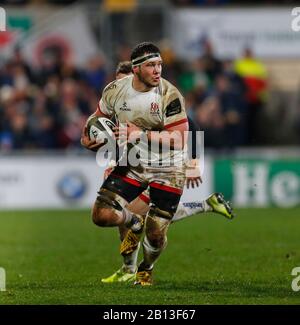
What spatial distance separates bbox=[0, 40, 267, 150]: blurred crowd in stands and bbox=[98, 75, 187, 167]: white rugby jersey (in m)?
11.6

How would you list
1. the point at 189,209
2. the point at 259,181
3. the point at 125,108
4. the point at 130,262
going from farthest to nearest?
the point at 259,181, the point at 189,209, the point at 130,262, the point at 125,108

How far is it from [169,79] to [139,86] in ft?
41.2

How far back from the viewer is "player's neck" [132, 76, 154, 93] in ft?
35.8

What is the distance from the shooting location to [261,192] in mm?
22438

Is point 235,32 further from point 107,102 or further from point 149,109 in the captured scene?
point 149,109

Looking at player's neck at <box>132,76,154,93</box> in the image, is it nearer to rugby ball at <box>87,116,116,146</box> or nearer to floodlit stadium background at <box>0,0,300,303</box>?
rugby ball at <box>87,116,116,146</box>

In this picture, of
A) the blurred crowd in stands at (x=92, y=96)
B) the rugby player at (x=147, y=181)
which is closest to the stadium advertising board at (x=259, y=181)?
the blurred crowd in stands at (x=92, y=96)

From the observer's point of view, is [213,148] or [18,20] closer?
[213,148]

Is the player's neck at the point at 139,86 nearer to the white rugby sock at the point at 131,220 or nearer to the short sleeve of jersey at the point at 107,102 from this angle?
the short sleeve of jersey at the point at 107,102

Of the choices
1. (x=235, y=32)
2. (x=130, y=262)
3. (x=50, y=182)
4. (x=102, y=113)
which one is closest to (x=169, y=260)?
(x=130, y=262)

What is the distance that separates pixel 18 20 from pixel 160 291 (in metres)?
14.9

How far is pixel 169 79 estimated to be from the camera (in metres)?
23.4

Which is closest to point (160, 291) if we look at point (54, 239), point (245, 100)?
point (54, 239)
